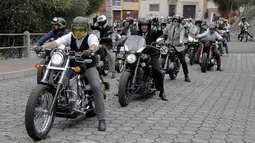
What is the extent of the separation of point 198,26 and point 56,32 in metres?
9.04

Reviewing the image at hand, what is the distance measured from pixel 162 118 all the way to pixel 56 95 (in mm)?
2230

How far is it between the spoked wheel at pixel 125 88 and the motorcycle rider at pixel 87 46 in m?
1.58

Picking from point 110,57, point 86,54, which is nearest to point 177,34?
point 110,57

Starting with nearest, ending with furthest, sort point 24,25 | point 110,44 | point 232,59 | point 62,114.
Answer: point 62,114, point 110,44, point 24,25, point 232,59

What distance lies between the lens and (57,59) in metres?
5.21

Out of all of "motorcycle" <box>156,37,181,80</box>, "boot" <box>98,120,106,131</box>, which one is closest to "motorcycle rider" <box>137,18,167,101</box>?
"motorcycle" <box>156,37,181,80</box>

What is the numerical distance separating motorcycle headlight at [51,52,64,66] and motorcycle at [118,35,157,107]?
7.37ft

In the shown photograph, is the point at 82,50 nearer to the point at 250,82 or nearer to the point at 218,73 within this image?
the point at 250,82

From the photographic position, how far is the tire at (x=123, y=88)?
7.27 metres

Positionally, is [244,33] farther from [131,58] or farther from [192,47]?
[131,58]

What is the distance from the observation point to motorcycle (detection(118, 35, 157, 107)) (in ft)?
24.2

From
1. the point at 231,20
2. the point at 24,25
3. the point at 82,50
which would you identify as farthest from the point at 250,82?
the point at 231,20

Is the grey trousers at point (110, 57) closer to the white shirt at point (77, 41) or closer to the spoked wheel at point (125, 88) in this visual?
the spoked wheel at point (125, 88)

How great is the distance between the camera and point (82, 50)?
5.76 meters
